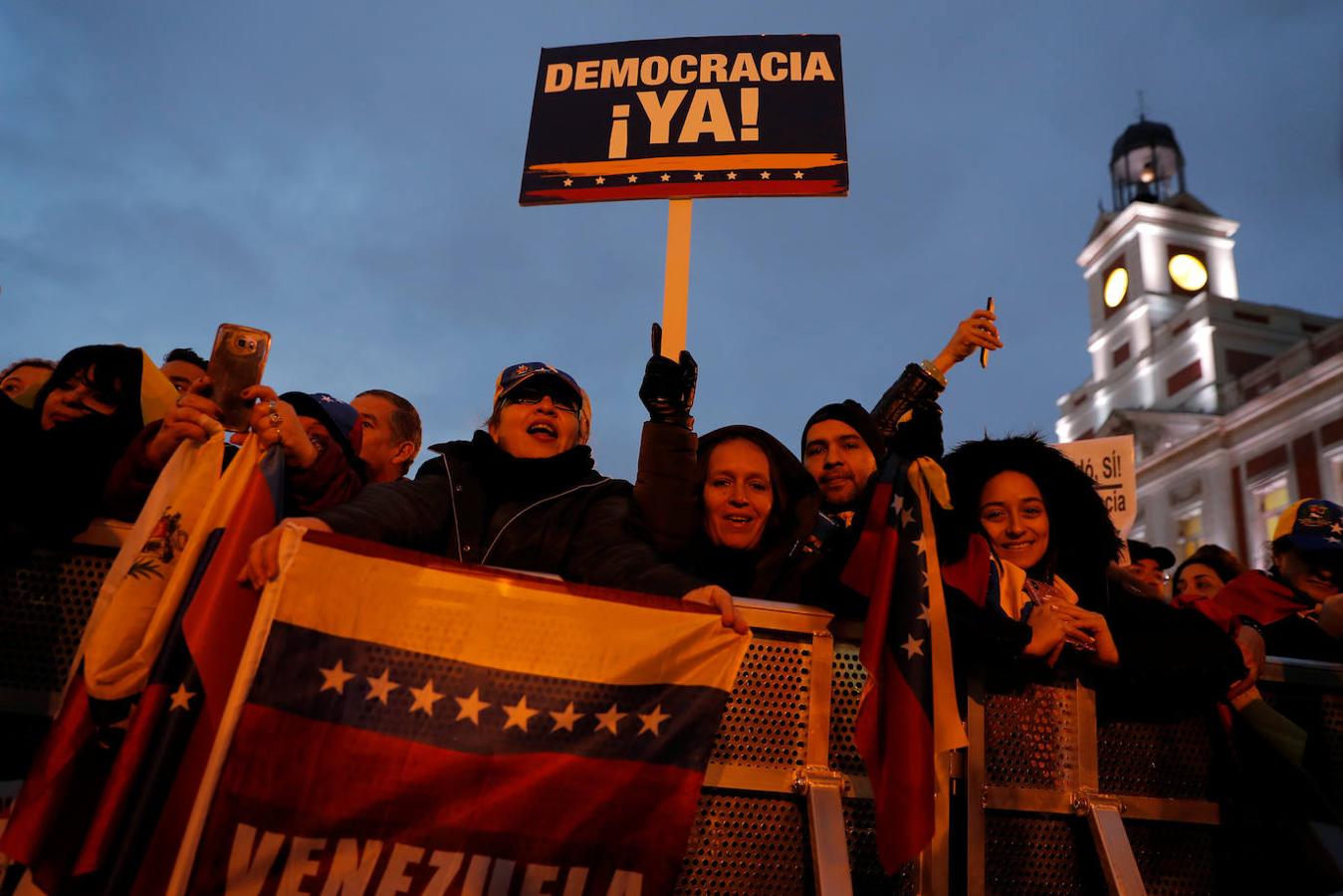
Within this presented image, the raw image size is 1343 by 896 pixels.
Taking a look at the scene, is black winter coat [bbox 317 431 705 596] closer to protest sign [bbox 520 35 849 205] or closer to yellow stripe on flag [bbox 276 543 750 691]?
yellow stripe on flag [bbox 276 543 750 691]

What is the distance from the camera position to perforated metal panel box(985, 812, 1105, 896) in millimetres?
2514

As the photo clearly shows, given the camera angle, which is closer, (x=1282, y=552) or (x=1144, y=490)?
(x=1282, y=552)

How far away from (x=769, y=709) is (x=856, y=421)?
1.68 meters

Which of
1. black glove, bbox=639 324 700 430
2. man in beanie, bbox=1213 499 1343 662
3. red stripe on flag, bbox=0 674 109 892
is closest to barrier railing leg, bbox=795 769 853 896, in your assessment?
black glove, bbox=639 324 700 430

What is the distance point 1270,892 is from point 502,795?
2.14 meters

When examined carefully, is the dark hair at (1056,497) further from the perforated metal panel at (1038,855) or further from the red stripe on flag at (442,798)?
the red stripe on flag at (442,798)

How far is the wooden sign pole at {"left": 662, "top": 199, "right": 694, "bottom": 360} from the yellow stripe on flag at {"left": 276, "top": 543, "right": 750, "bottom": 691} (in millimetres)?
1440

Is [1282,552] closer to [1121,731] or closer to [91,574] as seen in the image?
[1121,731]

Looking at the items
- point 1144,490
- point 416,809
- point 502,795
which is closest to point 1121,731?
point 502,795

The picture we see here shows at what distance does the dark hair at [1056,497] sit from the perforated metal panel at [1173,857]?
0.80 metres

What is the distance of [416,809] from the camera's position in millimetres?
2193

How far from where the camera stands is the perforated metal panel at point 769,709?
8.09 ft

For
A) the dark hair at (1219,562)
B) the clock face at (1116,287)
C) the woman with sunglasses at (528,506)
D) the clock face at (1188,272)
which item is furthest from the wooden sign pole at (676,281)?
the clock face at (1188,272)

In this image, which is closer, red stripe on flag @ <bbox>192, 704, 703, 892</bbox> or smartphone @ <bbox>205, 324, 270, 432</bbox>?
red stripe on flag @ <bbox>192, 704, 703, 892</bbox>
